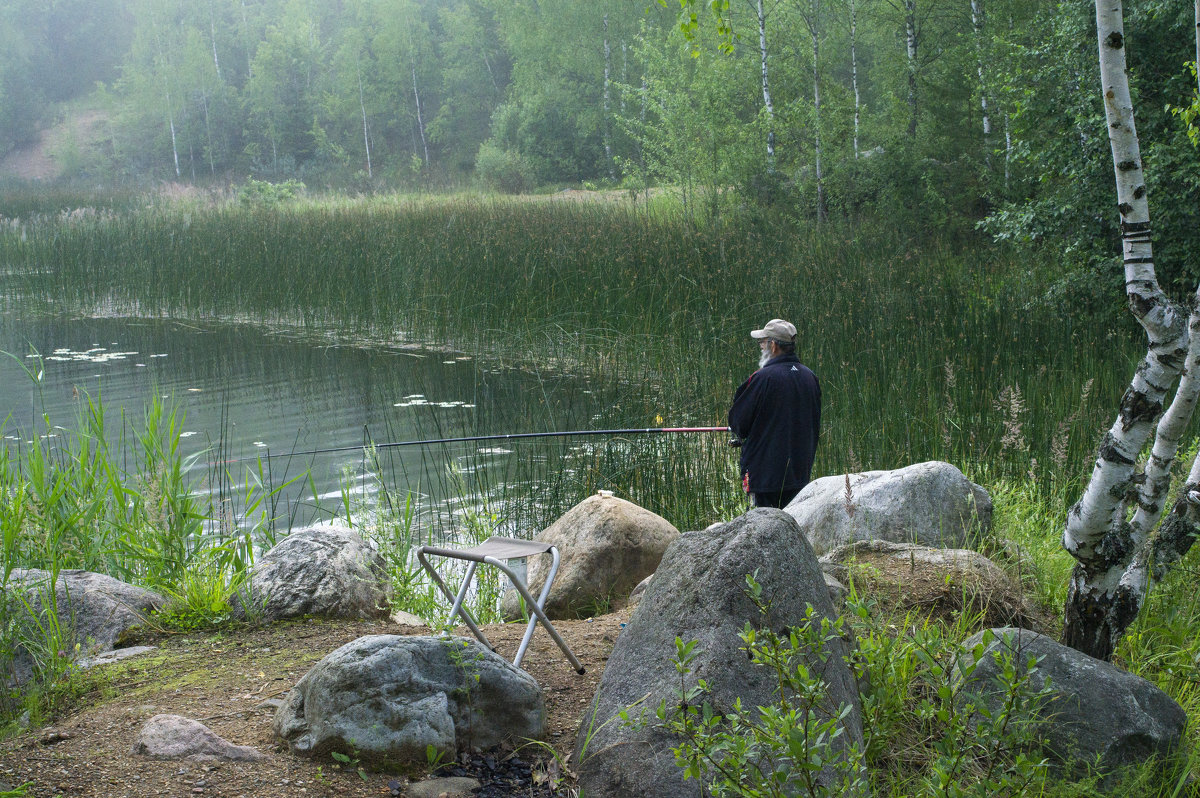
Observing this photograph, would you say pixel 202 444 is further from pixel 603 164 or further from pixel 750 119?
pixel 603 164

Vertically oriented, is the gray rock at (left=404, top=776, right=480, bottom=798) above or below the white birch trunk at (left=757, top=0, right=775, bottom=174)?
below

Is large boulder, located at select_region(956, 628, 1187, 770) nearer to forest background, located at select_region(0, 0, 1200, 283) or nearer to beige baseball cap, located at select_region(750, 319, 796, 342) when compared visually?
forest background, located at select_region(0, 0, 1200, 283)

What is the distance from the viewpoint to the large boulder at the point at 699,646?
7.60 ft

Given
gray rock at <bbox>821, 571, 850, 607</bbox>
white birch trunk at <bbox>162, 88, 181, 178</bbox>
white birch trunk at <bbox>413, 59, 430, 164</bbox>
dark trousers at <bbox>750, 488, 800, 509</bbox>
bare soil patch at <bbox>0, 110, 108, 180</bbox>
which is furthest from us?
bare soil patch at <bbox>0, 110, 108, 180</bbox>

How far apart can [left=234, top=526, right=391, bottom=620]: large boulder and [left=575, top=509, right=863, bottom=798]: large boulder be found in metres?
1.61

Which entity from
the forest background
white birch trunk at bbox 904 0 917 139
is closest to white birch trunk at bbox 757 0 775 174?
the forest background

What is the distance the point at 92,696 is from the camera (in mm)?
3092

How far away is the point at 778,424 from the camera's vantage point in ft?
17.2

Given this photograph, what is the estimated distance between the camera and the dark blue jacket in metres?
5.23

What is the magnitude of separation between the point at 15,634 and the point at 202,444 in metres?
5.78

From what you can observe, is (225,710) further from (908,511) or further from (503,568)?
(908,511)

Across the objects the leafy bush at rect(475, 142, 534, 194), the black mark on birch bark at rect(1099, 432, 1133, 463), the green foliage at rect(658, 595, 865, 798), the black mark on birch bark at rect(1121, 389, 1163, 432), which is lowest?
the green foliage at rect(658, 595, 865, 798)

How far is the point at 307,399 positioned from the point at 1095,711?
30.3 feet

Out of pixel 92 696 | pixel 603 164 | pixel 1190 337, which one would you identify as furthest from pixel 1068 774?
pixel 603 164
